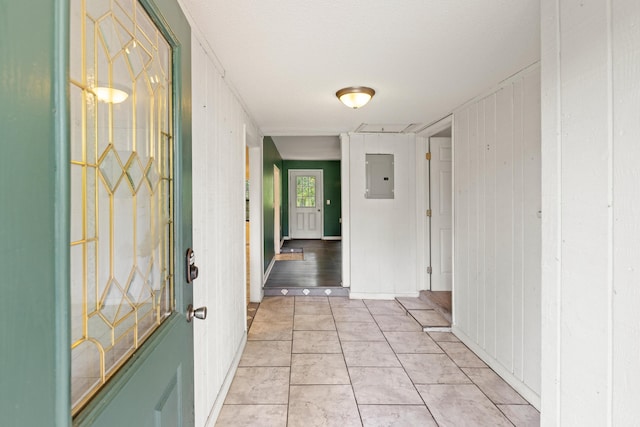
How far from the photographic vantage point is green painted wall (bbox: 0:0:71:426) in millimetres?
413

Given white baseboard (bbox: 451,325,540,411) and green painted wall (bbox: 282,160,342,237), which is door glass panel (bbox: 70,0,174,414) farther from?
green painted wall (bbox: 282,160,342,237)

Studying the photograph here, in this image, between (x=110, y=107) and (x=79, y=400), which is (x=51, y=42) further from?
(x=79, y=400)

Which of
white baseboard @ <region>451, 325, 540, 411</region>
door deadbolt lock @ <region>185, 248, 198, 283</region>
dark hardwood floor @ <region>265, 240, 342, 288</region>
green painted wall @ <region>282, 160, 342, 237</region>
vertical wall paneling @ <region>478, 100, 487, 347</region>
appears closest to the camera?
door deadbolt lock @ <region>185, 248, 198, 283</region>

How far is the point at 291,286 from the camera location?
14.4 ft

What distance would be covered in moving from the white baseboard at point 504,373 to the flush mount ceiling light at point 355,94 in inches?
88.7

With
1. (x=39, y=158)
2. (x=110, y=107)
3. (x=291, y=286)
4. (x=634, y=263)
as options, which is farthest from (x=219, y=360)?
(x=291, y=286)

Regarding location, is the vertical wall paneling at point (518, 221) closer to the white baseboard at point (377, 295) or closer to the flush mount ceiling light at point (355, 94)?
the flush mount ceiling light at point (355, 94)

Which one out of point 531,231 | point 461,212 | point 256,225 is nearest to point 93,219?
point 531,231

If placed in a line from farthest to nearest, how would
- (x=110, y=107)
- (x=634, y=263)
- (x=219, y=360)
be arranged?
1. (x=219, y=360)
2. (x=634, y=263)
3. (x=110, y=107)

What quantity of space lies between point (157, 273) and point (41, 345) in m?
0.55

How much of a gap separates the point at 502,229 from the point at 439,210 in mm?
1812

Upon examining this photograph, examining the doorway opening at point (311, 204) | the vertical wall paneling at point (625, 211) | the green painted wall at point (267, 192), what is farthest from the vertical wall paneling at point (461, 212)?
the doorway opening at point (311, 204)

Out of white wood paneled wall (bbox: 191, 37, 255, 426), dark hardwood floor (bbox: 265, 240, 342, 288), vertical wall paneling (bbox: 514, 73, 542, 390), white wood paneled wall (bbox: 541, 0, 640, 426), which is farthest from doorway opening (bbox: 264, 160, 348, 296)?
white wood paneled wall (bbox: 541, 0, 640, 426)

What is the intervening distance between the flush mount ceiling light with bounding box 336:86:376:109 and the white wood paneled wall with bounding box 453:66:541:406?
38.0 inches
